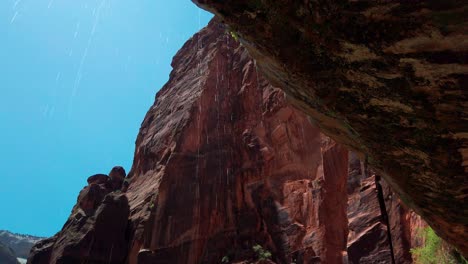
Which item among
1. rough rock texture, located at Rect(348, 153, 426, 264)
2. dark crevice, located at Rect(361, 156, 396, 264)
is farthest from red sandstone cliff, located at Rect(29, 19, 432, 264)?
dark crevice, located at Rect(361, 156, 396, 264)

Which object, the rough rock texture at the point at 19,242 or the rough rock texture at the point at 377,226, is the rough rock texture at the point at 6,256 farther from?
the rough rock texture at the point at 377,226

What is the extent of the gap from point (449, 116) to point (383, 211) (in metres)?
11.8

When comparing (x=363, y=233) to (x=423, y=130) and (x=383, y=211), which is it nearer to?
(x=383, y=211)

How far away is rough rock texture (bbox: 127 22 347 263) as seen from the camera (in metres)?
23.5

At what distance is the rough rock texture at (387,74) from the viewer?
3965 millimetres

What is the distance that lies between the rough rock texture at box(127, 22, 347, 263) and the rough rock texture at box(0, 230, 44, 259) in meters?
64.0

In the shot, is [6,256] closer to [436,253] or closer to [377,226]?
[377,226]

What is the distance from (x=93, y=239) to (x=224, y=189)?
1178cm

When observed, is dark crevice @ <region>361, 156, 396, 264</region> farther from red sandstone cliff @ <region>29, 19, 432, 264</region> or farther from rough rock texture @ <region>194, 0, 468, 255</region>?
rough rock texture @ <region>194, 0, 468, 255</region>

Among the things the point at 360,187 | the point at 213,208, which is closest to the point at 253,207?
the point at 213,208

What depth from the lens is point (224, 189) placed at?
29.7m

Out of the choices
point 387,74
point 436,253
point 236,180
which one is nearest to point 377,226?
point 436,253

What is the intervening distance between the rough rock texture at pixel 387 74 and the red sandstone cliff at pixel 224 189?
492 inches

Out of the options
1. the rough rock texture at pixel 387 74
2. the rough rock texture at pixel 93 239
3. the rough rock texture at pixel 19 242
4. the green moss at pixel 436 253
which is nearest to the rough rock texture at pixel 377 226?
the green moss at pixel 436 253
